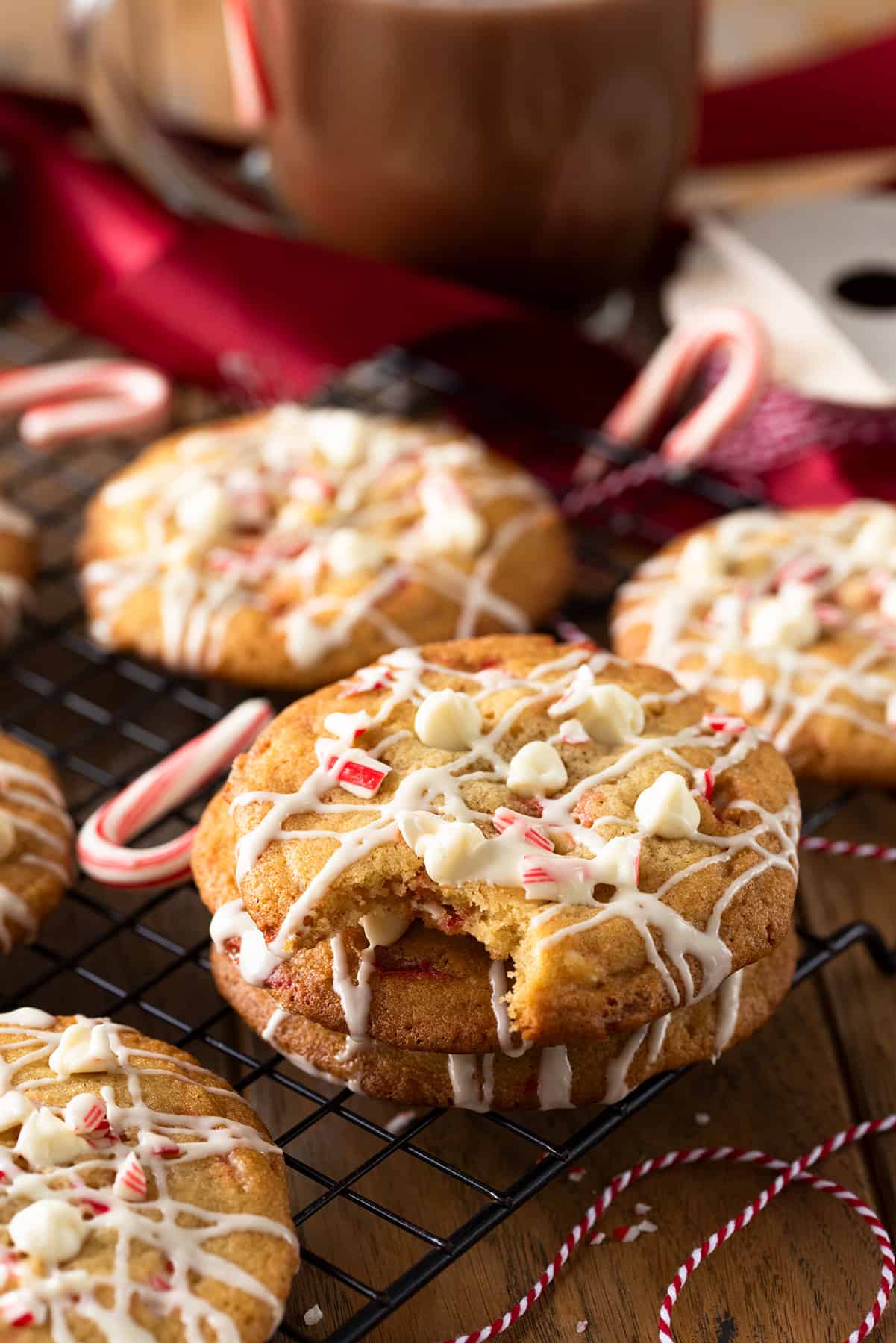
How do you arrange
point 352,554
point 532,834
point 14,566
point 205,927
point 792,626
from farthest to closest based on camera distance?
point 14,566 < point 352,554 < point 792,626 < point 205,927 < point 532,834

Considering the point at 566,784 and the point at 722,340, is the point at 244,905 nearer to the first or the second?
the point at 566,784

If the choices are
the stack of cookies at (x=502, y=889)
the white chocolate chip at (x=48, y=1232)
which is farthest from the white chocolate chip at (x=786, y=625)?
the white chocolate chip at (x=48, y=1232)

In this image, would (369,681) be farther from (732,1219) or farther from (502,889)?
(732,1219)

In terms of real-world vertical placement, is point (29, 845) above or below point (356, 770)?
below

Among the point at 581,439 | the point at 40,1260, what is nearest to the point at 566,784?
the point at 40,1260

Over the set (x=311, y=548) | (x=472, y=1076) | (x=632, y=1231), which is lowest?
(x=632, y=1231)

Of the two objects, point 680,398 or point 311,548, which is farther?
point 680,398

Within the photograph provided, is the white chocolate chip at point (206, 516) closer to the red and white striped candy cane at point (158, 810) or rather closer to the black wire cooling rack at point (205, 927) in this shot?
the black wire cooling rack at point (205, 927)

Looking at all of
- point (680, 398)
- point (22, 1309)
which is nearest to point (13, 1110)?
point (22, 1309)
